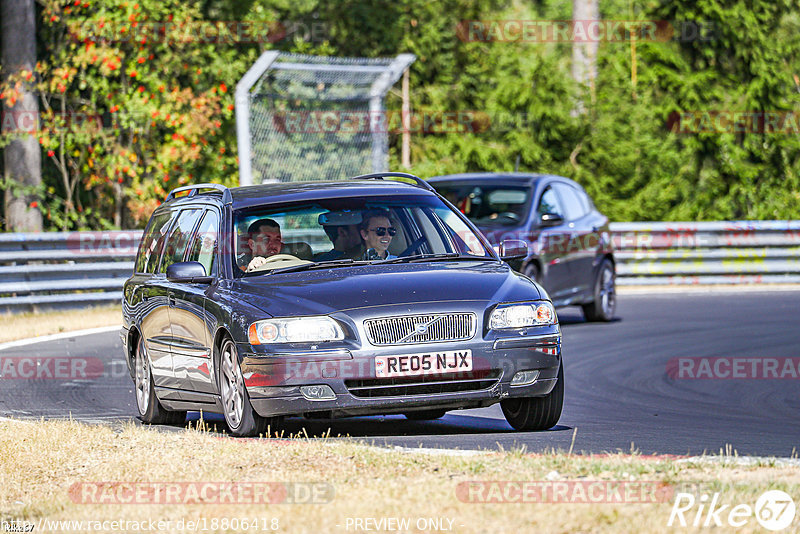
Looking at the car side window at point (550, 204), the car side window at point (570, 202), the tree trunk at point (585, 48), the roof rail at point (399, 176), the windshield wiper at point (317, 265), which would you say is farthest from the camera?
the tree trunk at point (585, 48)

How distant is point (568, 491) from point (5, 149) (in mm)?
19971

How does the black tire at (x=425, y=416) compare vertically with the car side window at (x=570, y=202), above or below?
below

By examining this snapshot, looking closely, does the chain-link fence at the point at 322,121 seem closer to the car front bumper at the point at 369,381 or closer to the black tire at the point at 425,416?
the black tire at the point at 425,416

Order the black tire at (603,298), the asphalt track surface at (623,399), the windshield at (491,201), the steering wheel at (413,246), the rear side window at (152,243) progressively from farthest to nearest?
the black tire at (603,298)
the windshield at (491,201)
the rear side window at (152,243)
the steering wheel at (413,246)
the asphalt track surface at (623,399)

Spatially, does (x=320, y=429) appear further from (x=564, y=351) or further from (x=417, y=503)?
(x=564, y=351)

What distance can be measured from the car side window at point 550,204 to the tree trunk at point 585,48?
16305mm

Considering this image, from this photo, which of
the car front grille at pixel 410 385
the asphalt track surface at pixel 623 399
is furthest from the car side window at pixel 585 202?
the car front grille at pixel 410 385

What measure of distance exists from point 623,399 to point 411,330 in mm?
3283

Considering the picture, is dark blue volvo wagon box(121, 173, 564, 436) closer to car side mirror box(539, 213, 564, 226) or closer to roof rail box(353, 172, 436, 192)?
roof rail box(353, 172, 436, 192)

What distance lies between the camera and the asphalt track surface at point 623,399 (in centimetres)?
866

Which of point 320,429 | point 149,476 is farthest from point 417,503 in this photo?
point 320,429

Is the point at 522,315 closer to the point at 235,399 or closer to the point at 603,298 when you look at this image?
the point at 235,399

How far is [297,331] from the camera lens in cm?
826

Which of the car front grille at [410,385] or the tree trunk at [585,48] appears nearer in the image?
the car front grille at [410,385]
